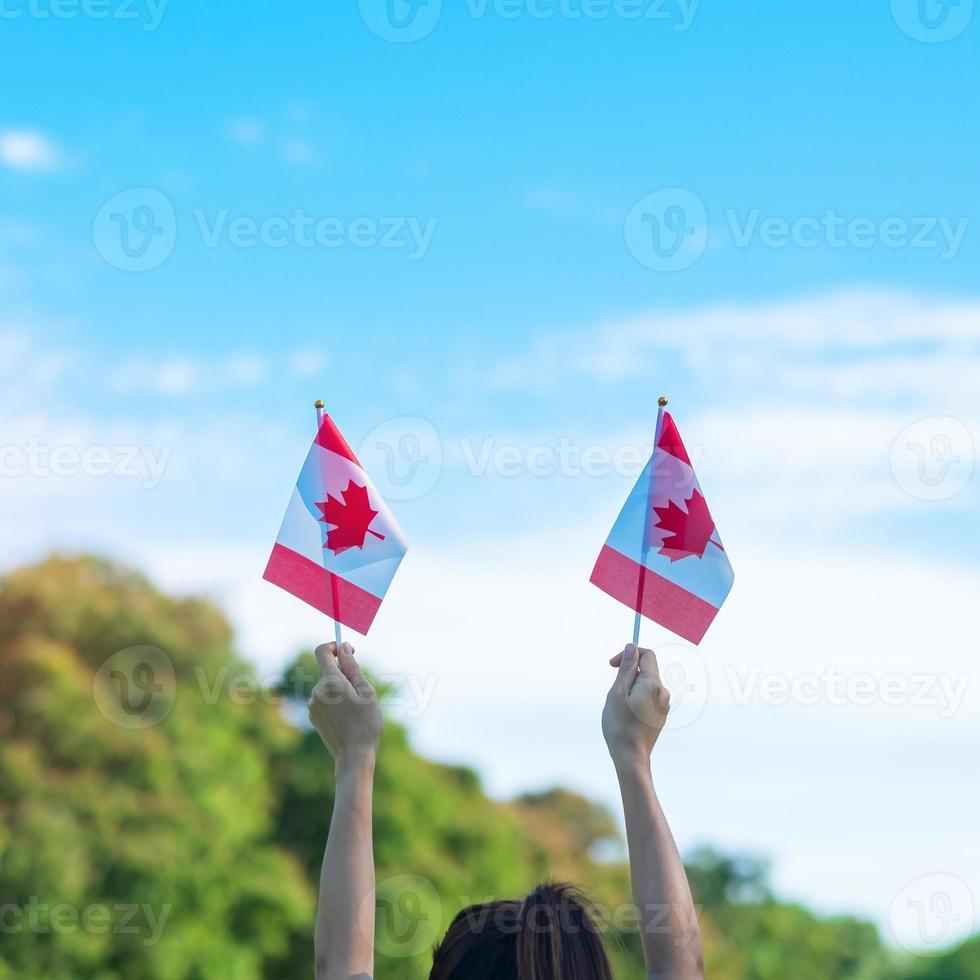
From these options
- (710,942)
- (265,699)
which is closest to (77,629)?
(265,699)

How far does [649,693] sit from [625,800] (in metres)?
0.26

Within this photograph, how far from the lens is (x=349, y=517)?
170 inches

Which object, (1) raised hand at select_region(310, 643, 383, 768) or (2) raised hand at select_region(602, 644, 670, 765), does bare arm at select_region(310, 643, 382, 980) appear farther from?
(2) raised hand at select_region(602, 644, 670, 765)

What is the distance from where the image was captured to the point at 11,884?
21406 mm

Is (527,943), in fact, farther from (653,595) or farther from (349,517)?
(349,517)

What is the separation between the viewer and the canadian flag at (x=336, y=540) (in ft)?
14.0

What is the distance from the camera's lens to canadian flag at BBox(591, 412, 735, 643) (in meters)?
4.16

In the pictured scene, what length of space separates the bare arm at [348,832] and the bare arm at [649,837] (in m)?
0.50

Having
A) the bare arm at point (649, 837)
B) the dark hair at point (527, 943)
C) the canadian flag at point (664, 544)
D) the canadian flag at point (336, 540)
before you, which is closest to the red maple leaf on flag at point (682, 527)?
the canadian flag at point (664, 544)

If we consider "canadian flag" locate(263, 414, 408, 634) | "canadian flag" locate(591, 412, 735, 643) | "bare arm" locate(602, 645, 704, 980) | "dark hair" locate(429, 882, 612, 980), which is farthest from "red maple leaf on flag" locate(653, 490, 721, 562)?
"dark hair" locate(429, 882, 612, 980)

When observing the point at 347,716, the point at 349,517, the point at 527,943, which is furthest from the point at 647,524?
the point at 527,943

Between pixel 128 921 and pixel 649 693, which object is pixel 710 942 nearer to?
pixel 128 921

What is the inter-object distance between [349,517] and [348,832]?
5.18 feet

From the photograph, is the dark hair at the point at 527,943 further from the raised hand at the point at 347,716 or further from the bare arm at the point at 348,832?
the raised hand at the point at 347,716
